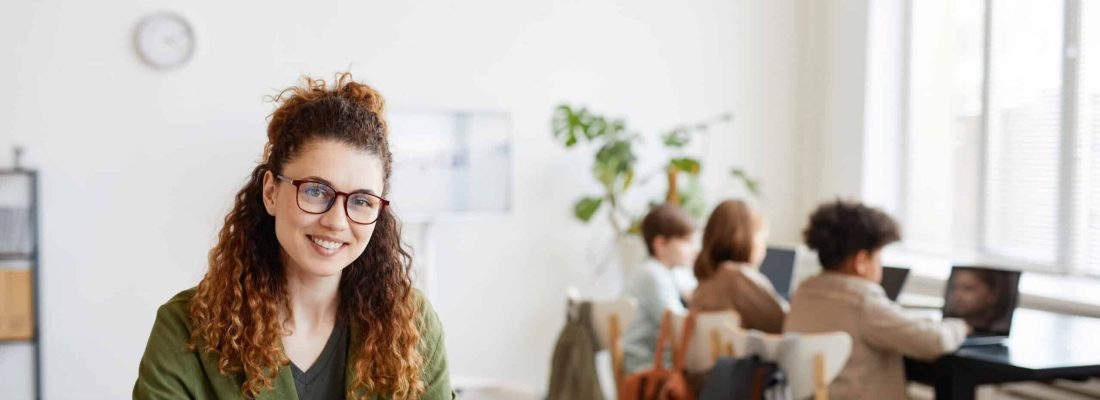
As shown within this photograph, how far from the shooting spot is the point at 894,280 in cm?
381

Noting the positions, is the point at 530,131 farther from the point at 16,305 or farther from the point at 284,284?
the point at 284,284

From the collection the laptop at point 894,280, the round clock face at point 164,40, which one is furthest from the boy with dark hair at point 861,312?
the round clock face at point 164,40

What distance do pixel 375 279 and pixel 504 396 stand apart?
3.60 metres

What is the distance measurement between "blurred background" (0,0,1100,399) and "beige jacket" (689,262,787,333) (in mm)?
1307

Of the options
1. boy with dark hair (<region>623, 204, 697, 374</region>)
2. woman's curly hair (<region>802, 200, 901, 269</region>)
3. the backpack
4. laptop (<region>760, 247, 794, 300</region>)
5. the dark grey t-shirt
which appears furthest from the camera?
laptop (<region>760, 247, 794, 300</region>)

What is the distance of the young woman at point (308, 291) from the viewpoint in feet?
5.02

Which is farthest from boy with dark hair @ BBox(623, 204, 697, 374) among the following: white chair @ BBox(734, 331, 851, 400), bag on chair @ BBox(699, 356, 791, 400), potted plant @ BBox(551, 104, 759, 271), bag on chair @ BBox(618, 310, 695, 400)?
white chair @ BBox(734, 331, 851, 400)

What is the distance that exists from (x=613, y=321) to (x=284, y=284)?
2.21 m

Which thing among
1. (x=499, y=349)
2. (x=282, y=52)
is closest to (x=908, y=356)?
(x=499, y=349)

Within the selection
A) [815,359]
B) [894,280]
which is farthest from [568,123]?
[815,359]

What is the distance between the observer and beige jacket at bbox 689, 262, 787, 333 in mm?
3629

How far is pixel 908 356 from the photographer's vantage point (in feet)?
10.3

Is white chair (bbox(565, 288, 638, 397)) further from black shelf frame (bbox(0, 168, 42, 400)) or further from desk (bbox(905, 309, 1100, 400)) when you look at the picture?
black shelf frame (bbox(0, 168, 42, 400))

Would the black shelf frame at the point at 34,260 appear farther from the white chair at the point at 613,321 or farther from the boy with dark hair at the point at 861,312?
the boy with dark hair at the point at 861,312
